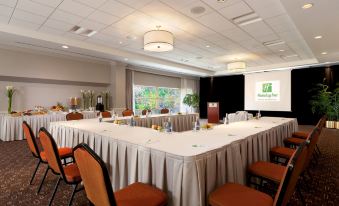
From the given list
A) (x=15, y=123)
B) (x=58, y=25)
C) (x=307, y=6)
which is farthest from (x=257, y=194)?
(x=15, y=123)

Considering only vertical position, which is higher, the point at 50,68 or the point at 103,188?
the point at 50,68

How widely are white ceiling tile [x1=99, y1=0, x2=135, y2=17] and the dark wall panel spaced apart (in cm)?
910

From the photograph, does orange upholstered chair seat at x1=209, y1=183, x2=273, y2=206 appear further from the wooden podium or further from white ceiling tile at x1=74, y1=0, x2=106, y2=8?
the wooden podium

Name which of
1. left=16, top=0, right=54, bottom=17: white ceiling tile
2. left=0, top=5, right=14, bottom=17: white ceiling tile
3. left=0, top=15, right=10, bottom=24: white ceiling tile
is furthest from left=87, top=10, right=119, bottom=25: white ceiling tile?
left=0, top=15, right=10, bottom=24: white ceiling tile

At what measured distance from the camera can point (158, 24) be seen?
4.32m

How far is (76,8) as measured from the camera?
3598 millimetres

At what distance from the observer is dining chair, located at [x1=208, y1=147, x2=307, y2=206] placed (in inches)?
45.4

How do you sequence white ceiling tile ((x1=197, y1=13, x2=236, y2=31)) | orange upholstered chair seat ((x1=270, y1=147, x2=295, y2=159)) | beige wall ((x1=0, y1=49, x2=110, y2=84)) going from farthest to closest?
beige wall ((x1=0, y1=49, x2=110, y2=84)) → white ceiling tile ((x1=197, y1=13, x2=236, y2=31)) → orange upholstered chair seat ((x1=270, y1=147, x2=295, y2=159))

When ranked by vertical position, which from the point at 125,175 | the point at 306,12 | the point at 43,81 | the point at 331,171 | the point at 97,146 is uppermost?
the point at 306,12

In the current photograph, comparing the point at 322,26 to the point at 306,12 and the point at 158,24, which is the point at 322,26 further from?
the point at 158,24

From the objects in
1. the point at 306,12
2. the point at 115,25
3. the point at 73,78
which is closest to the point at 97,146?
the point at 115,25

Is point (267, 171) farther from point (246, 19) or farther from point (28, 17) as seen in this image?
point (28, 17)

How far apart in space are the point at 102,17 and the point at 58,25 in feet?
4.18

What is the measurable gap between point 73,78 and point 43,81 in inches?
38.9
